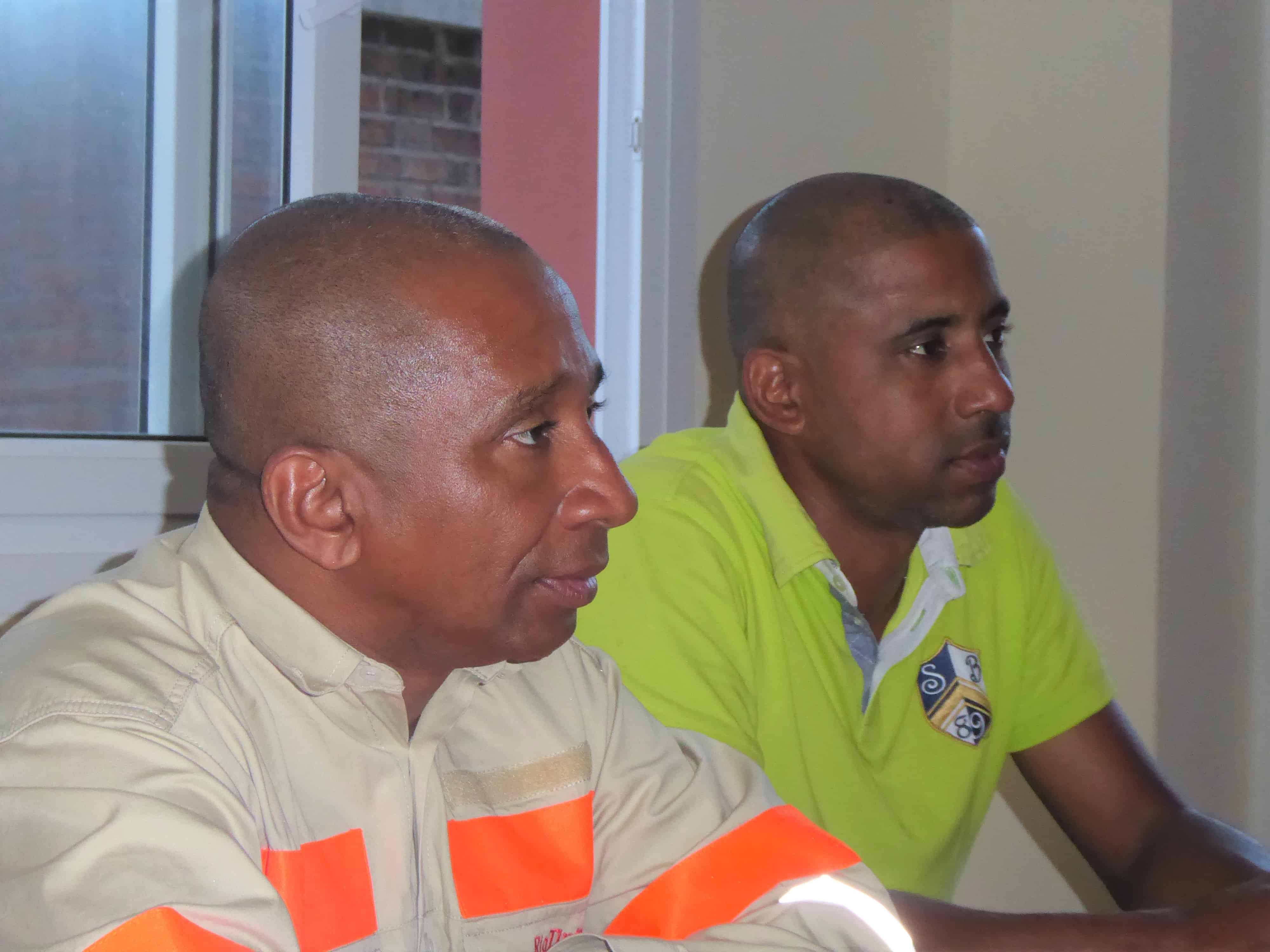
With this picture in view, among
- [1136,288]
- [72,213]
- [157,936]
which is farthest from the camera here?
[1136,288]

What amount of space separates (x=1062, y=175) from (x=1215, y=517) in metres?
0.66

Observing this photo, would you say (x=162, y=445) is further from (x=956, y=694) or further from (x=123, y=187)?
(x=956, y=694)

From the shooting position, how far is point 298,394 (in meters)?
0.91

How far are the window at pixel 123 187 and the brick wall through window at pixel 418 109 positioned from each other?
227 cm

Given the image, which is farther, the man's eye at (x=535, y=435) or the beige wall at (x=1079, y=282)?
the beige wall at (x=1079, y=282)

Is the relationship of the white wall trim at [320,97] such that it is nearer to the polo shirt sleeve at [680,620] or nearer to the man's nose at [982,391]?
the polo shirt sleeve at [680,620]

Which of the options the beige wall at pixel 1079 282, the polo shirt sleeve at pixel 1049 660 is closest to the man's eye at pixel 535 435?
the polo shirt sleeve at pixel 1049 660

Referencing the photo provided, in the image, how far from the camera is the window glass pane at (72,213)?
168 centimetres

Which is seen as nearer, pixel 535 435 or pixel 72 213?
pixel 535 435

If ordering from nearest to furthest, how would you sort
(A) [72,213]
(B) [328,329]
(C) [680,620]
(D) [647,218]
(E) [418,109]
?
(B) [328,329] < (C) [680,620] < (A) [72,213] < (D) [647,218] < (E) [418,109]

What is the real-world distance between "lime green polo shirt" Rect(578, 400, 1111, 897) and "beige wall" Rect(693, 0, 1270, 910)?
20.5 inches

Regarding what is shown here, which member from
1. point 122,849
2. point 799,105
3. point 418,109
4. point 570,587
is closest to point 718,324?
point 799,105

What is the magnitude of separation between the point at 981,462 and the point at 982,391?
0.09 meters

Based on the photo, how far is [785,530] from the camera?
141 cm
